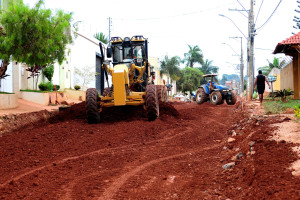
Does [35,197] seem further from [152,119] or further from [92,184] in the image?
[152,119]

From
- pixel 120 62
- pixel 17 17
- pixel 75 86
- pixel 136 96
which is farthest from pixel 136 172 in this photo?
pixel 75 86

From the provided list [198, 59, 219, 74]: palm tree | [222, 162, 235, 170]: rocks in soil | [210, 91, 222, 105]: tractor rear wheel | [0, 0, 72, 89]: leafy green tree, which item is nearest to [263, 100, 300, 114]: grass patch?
[222, 162, 235, 170]: rocks in soil

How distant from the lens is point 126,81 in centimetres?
1092

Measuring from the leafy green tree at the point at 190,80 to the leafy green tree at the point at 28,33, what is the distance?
61884 millimetres

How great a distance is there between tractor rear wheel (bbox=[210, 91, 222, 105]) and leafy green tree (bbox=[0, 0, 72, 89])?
38.0ft

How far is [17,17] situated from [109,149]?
10.4 meters

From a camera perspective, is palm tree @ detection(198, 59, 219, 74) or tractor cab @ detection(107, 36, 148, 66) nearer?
tractor cab @ detection(107, 36, 148, 66)

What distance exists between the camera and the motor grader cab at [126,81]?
10664mm

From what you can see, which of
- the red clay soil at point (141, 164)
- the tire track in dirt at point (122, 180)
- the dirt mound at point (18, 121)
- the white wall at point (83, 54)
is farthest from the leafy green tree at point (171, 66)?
the tire track in dirt at point (122, 180)

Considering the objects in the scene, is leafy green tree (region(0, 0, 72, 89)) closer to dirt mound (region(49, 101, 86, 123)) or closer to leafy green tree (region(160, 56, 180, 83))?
dirt mound (region(49, 101, 86, 123))

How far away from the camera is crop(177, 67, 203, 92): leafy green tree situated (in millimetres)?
78125

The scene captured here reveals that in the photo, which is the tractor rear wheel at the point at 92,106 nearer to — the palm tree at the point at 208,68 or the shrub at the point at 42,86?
the shrub at the point at 42,86

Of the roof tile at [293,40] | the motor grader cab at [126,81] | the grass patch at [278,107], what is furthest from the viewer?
the roof tile at [293,40]

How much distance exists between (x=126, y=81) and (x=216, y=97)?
1367 cm
